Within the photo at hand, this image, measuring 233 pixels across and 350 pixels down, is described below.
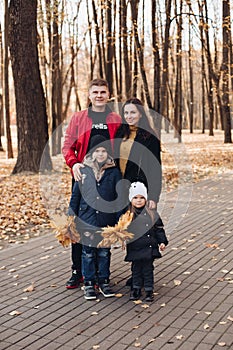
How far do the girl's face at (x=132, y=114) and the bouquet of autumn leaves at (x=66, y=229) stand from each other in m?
1.20

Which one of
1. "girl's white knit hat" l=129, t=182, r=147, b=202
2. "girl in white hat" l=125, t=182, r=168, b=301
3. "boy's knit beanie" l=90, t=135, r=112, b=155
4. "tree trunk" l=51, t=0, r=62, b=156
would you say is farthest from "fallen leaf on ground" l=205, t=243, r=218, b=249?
"tree trunk" l=51, t=0, r=62, b=156

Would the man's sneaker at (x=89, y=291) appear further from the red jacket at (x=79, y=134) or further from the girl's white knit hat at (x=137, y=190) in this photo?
the red jacket at (x=79, y=134)

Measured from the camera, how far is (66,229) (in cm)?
567

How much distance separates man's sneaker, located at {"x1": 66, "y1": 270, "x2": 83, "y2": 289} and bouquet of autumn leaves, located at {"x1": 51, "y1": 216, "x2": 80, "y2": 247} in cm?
50

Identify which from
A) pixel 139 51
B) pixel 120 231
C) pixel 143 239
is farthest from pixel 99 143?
pixel 139 51

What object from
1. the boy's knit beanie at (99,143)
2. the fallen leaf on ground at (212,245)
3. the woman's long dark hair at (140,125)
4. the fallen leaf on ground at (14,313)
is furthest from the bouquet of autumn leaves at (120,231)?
the fallen leaf on ground at (212,245)

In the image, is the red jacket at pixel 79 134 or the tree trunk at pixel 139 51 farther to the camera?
the tree trunk at pixel 139 51

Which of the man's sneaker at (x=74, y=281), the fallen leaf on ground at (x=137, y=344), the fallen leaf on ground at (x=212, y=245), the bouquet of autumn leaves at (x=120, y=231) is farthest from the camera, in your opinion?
the fallen leaf on ground at (x=212, y=245)

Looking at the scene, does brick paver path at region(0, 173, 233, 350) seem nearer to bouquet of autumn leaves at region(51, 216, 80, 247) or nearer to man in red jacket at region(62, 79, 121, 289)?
bouquet of autumn leaves at region(51, 216, 80, 247)

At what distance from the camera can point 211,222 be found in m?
9.46

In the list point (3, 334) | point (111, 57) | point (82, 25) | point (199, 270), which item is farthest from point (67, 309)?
point (82, 25)

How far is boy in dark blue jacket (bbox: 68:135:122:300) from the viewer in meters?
5.61

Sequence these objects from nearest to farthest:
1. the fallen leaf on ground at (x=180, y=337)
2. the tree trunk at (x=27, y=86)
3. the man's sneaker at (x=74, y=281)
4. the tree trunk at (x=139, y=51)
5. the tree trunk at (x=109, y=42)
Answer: the fallen leaf on ground at (x=180, y=337) < the man's sneaker at (x=74, y=281) < the tree trunk at (x=27, y=86) < the tree trunk at (x=139, y=51) < the tree trunk at (x=109, y=42)

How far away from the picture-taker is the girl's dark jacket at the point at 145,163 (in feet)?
18.6
